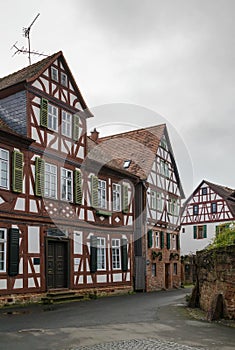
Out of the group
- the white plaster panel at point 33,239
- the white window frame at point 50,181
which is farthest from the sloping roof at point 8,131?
the white plaster panel at point 33,239

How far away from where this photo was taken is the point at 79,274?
2136 cm

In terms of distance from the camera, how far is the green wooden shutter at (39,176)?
18609 millimetres

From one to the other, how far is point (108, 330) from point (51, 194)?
9.12 metres

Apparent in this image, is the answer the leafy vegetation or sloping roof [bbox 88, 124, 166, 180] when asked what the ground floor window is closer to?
sloping roof [bbox 88, 124, 166, 180]

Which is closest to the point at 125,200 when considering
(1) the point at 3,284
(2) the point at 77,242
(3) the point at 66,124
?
(2) the point at 77,242

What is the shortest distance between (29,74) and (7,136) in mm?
→ 3699

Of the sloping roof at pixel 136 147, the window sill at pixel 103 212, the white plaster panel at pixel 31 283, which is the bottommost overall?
the white plaster panel at pixel 31 283

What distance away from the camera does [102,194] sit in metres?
23.8

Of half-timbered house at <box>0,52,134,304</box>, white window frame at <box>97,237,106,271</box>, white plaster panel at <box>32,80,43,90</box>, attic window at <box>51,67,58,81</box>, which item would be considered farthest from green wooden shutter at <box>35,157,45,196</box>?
white window frame at <box>97,237,106,271</box>

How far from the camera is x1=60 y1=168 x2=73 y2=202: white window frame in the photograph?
804 inches

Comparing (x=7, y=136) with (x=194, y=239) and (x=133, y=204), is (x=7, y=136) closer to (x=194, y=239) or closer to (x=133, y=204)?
(x=133, y=204)

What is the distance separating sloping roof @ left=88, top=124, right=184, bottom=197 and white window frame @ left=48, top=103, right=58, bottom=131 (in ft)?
26.0

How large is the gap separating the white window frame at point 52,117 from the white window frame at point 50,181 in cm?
163

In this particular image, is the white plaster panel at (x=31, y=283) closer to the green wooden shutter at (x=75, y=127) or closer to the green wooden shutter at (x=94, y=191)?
Result: the green wooden shutter at (x=94, y=191)
